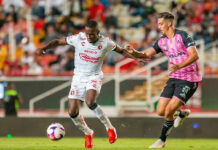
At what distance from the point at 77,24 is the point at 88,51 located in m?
10.4

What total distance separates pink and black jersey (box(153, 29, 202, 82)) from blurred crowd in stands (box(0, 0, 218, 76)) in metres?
7.62

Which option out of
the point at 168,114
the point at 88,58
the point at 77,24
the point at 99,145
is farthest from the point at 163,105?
the point at 77,24

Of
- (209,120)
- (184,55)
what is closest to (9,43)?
(209,120)

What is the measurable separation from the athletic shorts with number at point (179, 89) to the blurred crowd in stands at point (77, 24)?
758 cm

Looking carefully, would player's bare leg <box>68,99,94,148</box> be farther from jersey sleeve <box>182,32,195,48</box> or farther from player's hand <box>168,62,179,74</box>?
jersey sleeve <box>182,32,195,48</box>

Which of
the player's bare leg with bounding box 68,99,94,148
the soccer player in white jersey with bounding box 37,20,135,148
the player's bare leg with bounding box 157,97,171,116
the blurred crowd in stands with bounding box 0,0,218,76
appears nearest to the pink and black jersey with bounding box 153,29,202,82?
the player's bare leg with bounding box 157,97,171,116

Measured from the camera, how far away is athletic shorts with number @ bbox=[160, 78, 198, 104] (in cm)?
1106

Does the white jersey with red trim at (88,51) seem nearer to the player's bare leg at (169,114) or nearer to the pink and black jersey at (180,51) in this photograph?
the pink and black jersey at (180,51)

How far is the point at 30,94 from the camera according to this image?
19047 mm

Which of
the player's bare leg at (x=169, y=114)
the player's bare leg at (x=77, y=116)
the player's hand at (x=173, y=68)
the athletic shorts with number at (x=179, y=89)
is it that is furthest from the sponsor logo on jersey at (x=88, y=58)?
the player's hand at (x=173, y=68)

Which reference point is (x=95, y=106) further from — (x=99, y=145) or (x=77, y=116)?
(x=99, y=145)

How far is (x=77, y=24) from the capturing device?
71.2 feet

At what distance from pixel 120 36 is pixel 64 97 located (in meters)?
3.81

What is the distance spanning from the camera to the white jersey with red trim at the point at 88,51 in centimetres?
1141
